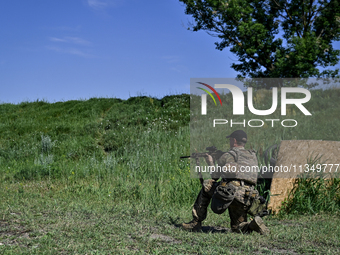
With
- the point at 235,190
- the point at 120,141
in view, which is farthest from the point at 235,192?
the point at 120,141

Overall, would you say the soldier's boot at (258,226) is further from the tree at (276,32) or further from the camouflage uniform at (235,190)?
the tree at (276,32)

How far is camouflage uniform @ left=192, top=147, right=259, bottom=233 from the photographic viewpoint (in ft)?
15.8

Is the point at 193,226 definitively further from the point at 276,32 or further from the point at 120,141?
the point at 276,32

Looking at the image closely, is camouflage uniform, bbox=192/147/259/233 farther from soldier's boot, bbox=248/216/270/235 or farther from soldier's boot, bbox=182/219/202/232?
soldier's boot, bbox=182/219/202/232

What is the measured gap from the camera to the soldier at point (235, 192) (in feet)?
15.8

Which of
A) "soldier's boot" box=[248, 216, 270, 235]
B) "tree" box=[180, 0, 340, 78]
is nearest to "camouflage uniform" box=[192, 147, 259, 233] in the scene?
"soldier's boot" box=[248, 216, 270, 235]

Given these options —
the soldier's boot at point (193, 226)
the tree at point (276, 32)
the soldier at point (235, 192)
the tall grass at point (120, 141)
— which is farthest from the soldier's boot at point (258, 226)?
the tree at point (276, 32)

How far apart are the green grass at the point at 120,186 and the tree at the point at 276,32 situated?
7.08 feet

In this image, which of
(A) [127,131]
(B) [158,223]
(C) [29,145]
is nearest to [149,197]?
(B) [158,223]

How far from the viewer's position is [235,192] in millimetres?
4895

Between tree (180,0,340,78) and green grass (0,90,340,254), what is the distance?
7.08 feet

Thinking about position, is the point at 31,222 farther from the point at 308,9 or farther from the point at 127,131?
the point at 308,9

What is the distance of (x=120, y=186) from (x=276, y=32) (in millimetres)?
14072

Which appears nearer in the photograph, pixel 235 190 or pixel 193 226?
pixel 235 190
